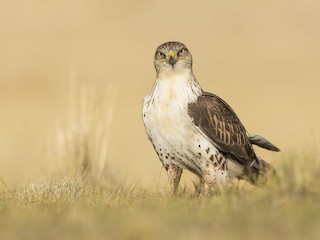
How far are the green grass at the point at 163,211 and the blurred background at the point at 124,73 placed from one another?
455mm

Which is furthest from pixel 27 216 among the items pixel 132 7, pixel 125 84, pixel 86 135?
pixel 132 7

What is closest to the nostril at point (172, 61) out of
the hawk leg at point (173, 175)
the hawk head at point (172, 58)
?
the hawk head at point (172, 58)

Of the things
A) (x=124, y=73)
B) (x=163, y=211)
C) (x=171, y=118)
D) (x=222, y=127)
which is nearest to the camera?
(x=163, y=211)

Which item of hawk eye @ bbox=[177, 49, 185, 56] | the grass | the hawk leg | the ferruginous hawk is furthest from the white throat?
the grass

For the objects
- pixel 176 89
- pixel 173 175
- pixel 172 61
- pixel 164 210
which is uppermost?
pixel 172 61

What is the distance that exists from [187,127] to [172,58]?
2.59 ft

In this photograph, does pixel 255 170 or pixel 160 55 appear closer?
pixel 160 55

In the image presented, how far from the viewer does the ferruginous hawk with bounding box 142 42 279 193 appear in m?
9.66

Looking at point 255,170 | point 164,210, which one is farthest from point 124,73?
point 164,210

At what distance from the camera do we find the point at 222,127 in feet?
33.1

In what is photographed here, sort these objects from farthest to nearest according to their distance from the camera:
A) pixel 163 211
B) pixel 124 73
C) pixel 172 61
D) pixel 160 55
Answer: pixel 124 73 → pixel 160 55 → pixel 172 61 → pixel 163 211

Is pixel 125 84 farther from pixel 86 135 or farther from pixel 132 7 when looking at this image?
pixel 86 135

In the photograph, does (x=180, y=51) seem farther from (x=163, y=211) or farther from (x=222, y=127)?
(x=163, y=211)

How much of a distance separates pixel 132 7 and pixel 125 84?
13.3m
